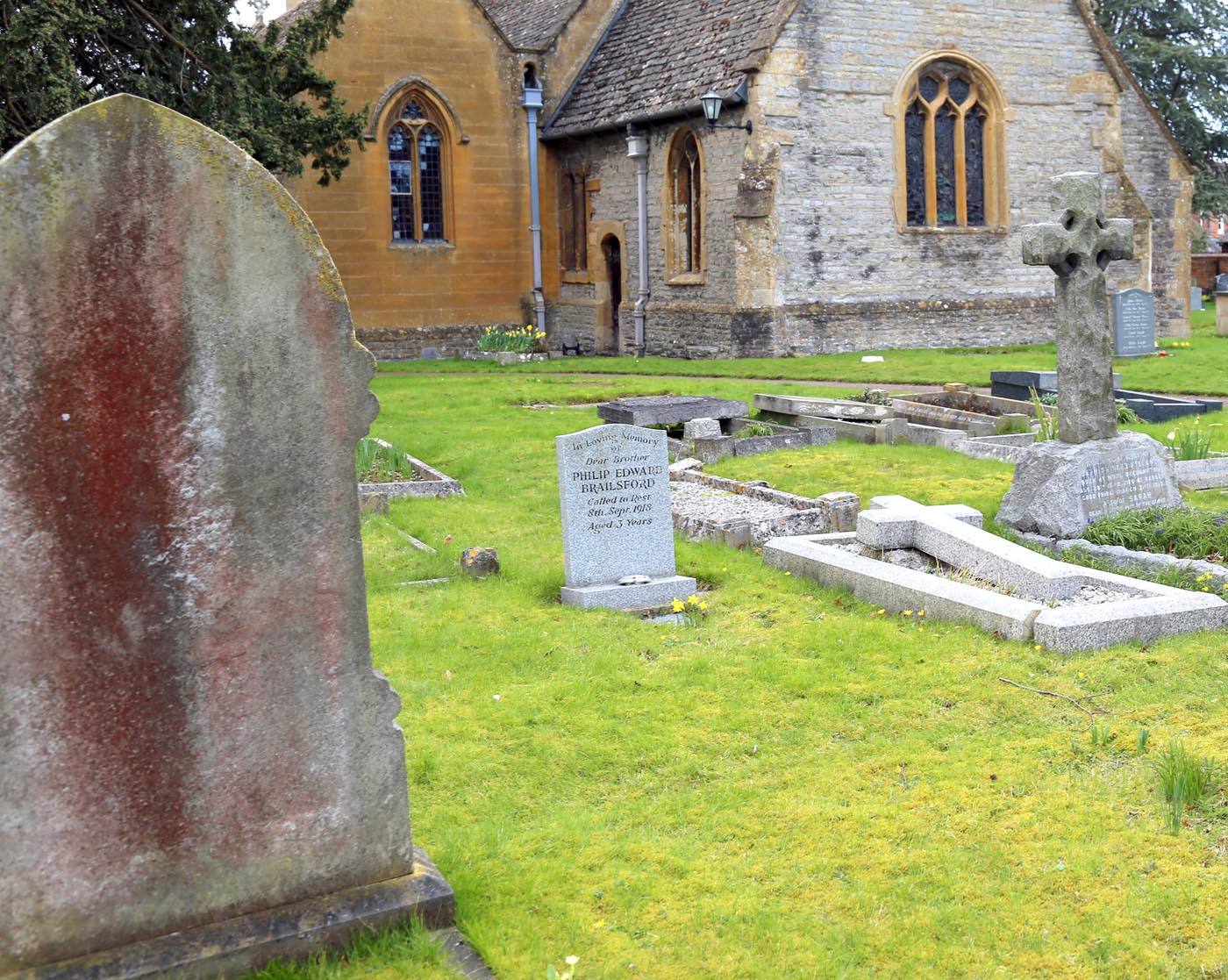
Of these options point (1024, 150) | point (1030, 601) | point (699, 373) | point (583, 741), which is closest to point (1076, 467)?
point (1030, 601)

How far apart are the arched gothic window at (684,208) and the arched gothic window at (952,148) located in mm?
4078

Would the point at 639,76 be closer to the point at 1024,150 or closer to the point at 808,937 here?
the point at 1024,150

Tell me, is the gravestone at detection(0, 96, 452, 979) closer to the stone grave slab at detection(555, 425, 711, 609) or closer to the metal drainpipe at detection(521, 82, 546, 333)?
the stone grave slab at detection(555, 425, 711, 609)

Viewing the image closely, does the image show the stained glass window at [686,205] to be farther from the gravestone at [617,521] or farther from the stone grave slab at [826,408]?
the gravestone at [617,521]

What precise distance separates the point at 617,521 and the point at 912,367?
584 inches

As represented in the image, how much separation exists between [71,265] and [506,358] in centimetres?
2359

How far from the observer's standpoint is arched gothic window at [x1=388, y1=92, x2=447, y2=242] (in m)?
29.3

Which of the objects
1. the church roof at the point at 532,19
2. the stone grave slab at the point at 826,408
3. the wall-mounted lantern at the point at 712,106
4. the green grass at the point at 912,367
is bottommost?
the stone grave slab at the point at 826,408

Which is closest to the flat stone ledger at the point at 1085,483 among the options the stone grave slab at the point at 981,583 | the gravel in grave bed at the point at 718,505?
the stone grave slab at the point at 981,583

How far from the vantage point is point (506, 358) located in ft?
88.6

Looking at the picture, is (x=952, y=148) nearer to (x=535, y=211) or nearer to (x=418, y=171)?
(x=535, y=211)

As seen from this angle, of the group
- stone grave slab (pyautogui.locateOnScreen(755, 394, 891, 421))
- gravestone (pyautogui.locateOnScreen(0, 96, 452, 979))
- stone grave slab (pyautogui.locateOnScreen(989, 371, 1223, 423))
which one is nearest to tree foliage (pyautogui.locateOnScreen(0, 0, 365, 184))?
stone grave slab (pyautogui.locateOnScreen(755, 394, 891, 421))

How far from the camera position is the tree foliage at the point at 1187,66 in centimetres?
4059

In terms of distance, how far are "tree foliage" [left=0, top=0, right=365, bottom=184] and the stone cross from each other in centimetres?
1203
